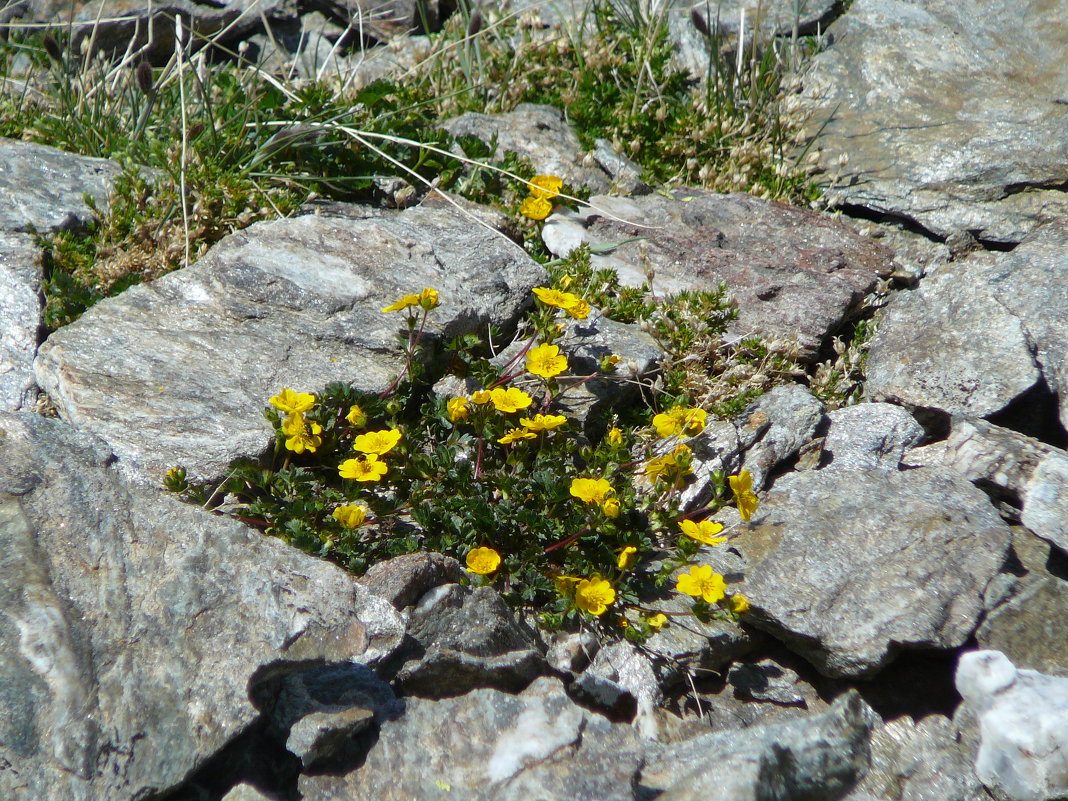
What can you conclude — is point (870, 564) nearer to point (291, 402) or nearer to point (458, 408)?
point (458, 408)

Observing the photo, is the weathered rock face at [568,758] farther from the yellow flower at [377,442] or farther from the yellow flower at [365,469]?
the yellow flower at [377,442]

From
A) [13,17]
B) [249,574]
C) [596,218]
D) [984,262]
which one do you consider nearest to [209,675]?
[249,574]

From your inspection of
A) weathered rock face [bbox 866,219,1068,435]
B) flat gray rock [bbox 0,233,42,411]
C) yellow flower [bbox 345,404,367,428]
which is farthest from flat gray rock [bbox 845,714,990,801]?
flat gray rock [bbox 0,233,42,411]

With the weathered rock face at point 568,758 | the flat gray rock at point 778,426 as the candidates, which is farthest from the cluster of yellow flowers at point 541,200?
the weathered rock face at point 568,758

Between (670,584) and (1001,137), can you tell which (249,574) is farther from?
(1001,137)

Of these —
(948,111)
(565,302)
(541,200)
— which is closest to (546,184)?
(541,200)
